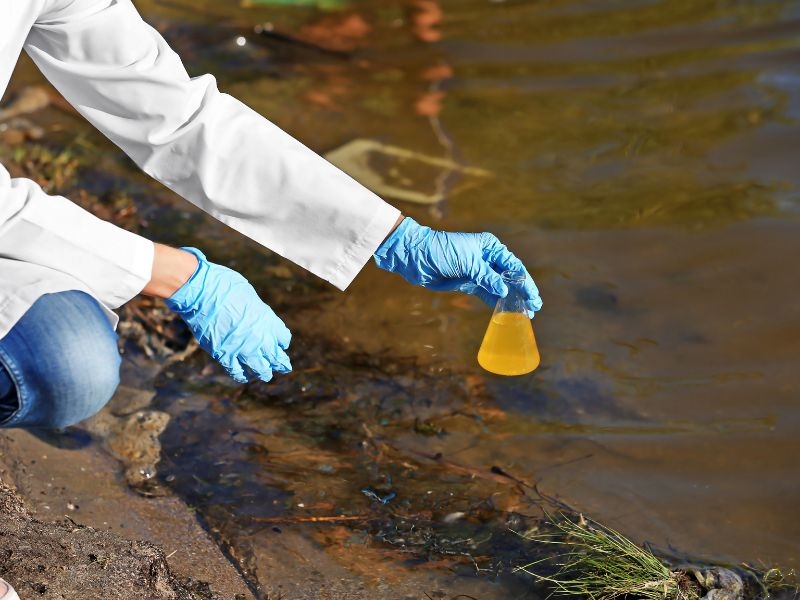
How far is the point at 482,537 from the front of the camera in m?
3.11

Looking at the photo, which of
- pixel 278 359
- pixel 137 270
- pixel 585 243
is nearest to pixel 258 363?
pixel 278 359

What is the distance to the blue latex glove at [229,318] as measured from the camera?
2.81 metres

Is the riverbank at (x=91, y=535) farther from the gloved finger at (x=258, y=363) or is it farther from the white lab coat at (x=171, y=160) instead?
the white lab coat at (x=171, y=160)

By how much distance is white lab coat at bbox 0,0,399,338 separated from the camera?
2693 mm

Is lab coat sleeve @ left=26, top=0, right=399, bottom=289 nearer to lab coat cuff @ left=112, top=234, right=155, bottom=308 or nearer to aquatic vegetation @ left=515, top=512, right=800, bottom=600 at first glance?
lab coat cuff @ left=112, top=234, right=155, bottom=308

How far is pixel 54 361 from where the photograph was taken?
8.11ft

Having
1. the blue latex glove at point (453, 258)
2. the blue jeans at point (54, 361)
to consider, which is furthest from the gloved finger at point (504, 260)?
the blue jeans at point (54, 361)

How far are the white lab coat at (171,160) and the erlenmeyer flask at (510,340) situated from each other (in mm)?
425

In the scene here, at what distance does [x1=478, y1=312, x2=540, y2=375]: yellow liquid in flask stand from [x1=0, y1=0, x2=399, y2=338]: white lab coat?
46 centimetres

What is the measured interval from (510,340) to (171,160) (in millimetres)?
1065

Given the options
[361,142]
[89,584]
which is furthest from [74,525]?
[361,142]

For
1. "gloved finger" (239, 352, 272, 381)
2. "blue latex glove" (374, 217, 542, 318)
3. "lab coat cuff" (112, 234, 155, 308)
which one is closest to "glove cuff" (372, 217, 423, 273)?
"blue latex glove" (374, 217, 542, 318)

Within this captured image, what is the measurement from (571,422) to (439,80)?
113 inches

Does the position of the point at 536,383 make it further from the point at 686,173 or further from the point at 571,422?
the point at 686,173
